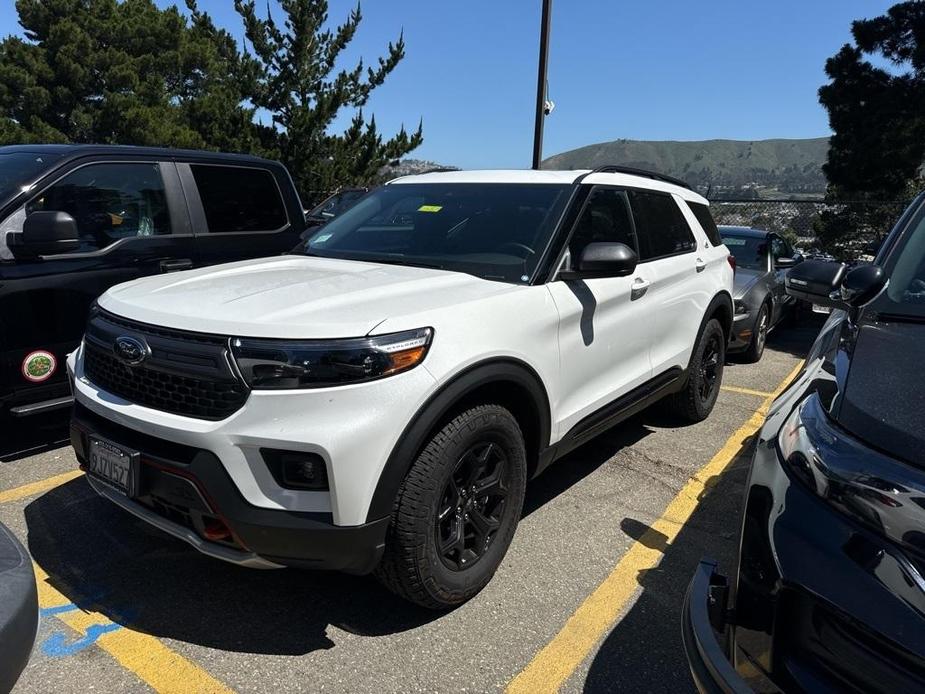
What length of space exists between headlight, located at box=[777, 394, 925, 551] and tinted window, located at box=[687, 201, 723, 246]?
3443 mm

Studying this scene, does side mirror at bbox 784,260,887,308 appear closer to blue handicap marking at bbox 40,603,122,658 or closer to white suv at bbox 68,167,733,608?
white suv at bbox 68,167,733,608

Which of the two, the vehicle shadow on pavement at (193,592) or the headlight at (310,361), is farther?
the vehicle shadow on pavement at (193,592)

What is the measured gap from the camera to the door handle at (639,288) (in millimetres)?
3686

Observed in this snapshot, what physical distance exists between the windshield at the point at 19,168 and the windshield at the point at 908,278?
4.47 meters

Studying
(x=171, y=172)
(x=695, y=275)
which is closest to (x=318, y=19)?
(x=171, y=172)

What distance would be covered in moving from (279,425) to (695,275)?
11.0 feet

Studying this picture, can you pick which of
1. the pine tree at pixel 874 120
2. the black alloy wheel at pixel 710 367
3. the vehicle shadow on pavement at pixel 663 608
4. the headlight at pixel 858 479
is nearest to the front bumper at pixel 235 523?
the vehicle shadow on pavement at pixel 663 608

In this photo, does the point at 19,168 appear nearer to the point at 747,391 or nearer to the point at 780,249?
the point at 747,391

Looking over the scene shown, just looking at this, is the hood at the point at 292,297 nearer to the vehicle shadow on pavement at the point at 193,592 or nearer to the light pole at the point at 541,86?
the vehicle shadow on pavement at the point at 193,592

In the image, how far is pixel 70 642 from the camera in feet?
8.02

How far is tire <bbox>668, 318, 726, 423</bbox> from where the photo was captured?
15.4 feet

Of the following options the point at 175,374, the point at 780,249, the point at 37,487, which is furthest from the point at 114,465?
the point at 780,249

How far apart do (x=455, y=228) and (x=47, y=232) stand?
90.3 inches

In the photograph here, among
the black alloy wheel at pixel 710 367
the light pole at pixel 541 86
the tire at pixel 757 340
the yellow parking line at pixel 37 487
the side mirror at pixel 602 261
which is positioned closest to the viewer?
the side mirror at pixel 602 261
